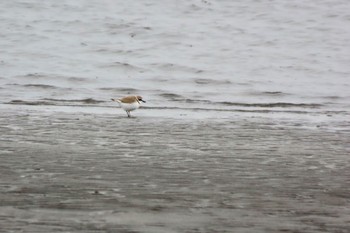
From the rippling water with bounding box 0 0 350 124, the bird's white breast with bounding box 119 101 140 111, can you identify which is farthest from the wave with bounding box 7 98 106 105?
the bird's white breast with bounding box 119 101 140 111

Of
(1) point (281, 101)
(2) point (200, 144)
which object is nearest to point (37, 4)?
(1) point (281, 101)

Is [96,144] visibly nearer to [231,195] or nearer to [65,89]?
[231,195]

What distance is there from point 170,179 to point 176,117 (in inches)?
272

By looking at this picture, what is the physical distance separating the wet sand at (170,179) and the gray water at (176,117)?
22mm

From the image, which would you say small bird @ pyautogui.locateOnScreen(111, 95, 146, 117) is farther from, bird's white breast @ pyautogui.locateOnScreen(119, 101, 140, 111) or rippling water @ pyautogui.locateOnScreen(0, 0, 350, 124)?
rippling water @ pyautogui.locateOnScreen(0, 0, 350, 124)

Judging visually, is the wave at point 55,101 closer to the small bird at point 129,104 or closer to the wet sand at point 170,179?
the small bird at point 129,104

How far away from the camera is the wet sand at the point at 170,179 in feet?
19.3

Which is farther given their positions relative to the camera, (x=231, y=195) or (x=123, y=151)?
(x=123, y=151)

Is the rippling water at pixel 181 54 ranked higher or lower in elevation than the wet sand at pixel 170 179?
lower

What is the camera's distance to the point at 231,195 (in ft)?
22.4

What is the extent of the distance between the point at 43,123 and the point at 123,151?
131 inches

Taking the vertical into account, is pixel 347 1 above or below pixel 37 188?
below

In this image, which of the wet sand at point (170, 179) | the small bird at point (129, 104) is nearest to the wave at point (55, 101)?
the small bird at point (129, 104)

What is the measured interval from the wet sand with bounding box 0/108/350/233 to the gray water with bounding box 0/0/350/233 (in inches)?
0.9
